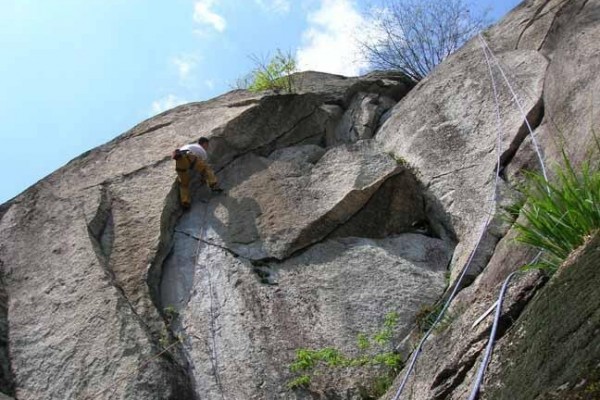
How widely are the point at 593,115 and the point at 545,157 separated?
0.77 meters

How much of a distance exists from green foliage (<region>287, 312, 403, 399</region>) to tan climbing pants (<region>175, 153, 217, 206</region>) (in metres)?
2.99

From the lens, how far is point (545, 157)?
25.0 feet

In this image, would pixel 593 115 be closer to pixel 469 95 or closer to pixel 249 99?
pixel 469 95

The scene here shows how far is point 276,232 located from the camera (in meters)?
8.62

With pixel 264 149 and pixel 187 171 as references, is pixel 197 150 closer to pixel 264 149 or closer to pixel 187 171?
pixel 187 171

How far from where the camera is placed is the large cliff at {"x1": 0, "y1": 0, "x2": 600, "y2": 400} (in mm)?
7266

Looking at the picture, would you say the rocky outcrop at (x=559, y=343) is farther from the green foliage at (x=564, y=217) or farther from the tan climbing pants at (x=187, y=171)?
the tan climbing pants at (x=187, y=171)

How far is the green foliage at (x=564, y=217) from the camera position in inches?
150

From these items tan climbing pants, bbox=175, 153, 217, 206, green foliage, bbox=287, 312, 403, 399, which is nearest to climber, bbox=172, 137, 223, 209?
tan climbing pants, bbox=175, 153, 217, 206

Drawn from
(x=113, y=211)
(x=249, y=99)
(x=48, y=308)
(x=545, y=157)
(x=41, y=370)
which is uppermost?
(x=249, y=99)

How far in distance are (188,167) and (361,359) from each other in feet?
11.8

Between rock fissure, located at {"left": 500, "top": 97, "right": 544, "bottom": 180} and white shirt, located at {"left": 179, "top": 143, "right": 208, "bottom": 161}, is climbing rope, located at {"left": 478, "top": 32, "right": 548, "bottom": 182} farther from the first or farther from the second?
white shirt, located at {"left": 179, "top": 143, "right": 208, "bottom": 161}

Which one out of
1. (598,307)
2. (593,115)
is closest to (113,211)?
(593,115)

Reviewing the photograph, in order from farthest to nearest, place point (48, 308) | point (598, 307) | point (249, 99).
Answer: point (249, 99) < point (48, 308) < point (598, 307)
